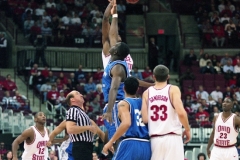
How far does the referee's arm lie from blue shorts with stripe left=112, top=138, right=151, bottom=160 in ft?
3.59

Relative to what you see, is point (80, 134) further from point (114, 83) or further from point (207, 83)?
point (207, 83)

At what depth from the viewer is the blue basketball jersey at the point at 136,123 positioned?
39.1 feet

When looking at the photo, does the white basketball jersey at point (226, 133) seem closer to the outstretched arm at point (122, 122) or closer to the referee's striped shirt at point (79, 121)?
the referee's striped shirt at point (79, 121)

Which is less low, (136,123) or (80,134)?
(136,123)

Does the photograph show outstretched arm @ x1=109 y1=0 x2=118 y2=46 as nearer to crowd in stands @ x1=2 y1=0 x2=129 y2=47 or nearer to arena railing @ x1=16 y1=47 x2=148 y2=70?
arena railing @ x1=16 y1=47 x2=148 y2=70

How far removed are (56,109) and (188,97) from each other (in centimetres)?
480

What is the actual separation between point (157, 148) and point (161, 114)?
525mm

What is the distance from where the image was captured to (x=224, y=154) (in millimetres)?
17156

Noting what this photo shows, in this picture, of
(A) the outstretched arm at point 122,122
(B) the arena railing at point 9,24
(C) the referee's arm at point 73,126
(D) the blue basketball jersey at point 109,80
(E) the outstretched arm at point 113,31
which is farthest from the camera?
(B) the arena railing at point 9,24

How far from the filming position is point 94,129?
13055 mm

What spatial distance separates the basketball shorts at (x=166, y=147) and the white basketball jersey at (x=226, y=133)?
552 cm

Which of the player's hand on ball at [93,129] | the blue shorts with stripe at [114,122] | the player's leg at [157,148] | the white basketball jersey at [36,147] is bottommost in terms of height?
the white basketball jersey at [36,147]

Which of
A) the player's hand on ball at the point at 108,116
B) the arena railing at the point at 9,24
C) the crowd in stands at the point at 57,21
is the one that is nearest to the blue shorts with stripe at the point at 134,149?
the player's hand on ball at the point at 108,116

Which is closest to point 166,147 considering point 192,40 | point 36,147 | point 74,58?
point 36,147
